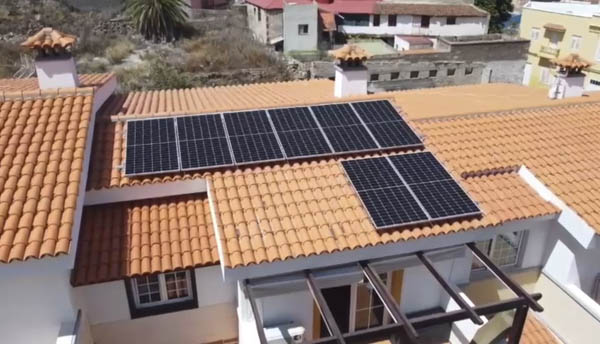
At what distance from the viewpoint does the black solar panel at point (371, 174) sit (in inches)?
415

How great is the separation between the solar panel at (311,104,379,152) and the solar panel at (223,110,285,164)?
1533 mm

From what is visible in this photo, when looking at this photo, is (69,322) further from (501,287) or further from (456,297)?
(501,287)

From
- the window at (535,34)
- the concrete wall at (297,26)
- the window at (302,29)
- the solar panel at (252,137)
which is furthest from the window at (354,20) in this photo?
the solar panel at (252,137)

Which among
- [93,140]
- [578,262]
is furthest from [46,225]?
[578,262]

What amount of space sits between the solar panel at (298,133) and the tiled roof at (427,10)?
4227 cm

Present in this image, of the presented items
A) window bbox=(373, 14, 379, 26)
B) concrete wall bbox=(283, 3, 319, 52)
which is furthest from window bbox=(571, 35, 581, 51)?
concrete wall bbox=(283, 3, 319, 52)

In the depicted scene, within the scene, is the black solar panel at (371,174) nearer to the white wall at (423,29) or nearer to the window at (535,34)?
the white wall at (423,29)

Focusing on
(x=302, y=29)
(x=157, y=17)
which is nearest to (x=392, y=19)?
(x=302, y=29)

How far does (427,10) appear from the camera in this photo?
50.7 m

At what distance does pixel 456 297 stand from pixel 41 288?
807 centimetres

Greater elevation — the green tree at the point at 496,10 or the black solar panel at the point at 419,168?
the black solar panel at the point at 419,168

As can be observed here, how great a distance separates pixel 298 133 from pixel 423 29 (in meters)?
45.1

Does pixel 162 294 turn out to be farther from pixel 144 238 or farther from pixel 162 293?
pixel 144 238

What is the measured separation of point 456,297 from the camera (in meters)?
8.75
